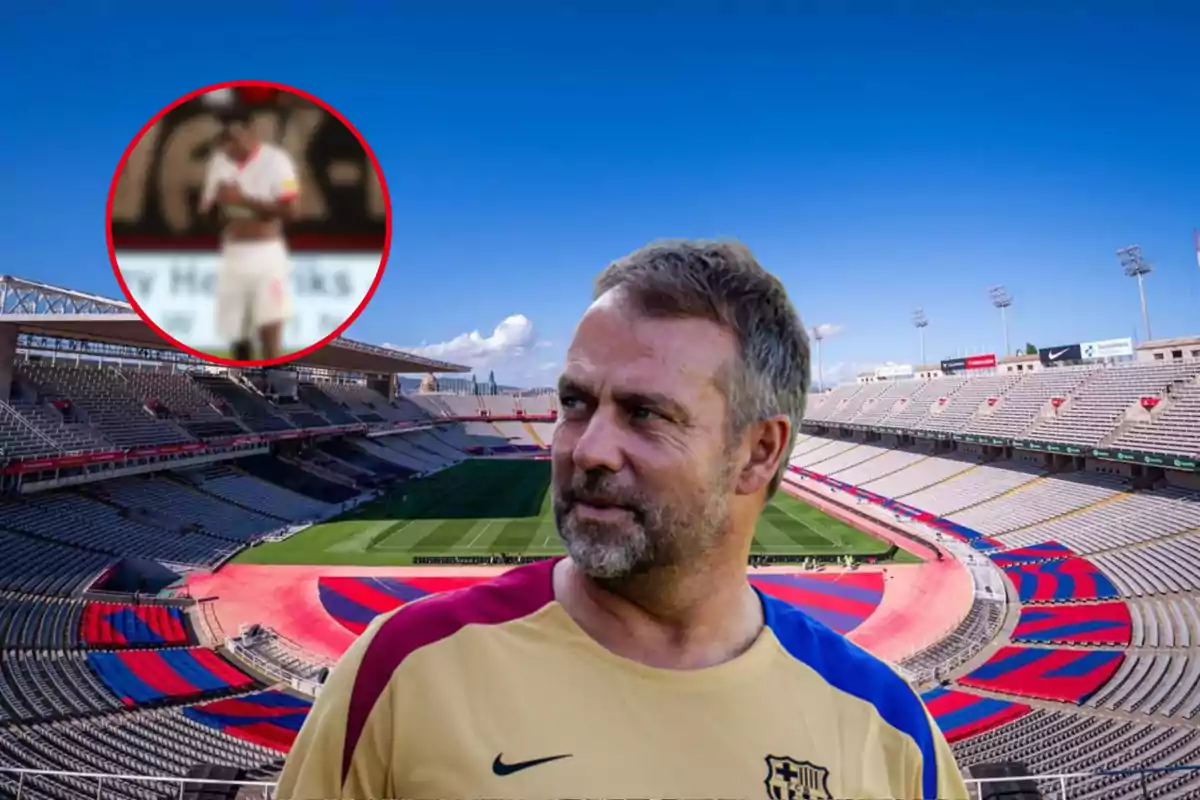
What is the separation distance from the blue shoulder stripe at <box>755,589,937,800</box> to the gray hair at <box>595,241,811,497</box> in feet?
1.92

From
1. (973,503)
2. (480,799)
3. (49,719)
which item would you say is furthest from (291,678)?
(973,503)

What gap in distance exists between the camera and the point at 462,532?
29.9m

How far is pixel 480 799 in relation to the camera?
1097 mm

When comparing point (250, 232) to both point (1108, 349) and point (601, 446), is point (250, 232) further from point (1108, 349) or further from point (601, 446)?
point (1108, 349)

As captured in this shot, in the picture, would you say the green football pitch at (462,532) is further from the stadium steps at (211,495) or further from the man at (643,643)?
the man at (643,643)

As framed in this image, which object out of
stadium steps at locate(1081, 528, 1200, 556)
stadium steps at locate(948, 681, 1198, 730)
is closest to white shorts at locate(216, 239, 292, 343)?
stadium steps at locate(948, 681, 1198, 730)

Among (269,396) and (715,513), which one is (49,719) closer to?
(715,513)

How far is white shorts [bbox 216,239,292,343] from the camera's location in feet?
8.74

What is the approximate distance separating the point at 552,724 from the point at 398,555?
26.7 metres

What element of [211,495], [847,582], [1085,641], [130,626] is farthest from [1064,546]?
[211,495]

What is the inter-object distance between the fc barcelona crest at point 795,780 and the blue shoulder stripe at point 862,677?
0.84 feet

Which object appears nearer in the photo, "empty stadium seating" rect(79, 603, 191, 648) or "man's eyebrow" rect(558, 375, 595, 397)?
"man's eyebrow" rect(558, 375, 595, 397)

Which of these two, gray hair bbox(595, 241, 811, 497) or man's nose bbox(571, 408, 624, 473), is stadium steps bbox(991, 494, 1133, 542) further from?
man's nose bbox(571, 408, 624, 473)

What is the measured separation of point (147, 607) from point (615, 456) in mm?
23220
